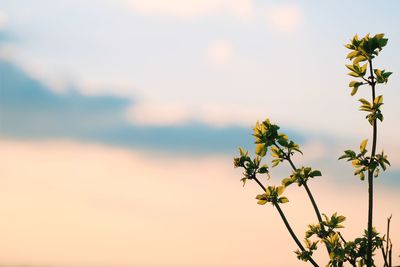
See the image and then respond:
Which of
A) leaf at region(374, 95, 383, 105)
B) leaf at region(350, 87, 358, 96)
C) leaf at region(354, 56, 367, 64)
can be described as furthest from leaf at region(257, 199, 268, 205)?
leaf at region(354, 56, 367, 64)

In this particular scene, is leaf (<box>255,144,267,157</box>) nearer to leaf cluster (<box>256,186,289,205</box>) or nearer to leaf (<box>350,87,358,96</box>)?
leaf cluster (<box>256,186,289,205</box>)

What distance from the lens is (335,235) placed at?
660cm

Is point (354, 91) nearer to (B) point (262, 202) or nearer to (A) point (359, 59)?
(A) point (359, 59)

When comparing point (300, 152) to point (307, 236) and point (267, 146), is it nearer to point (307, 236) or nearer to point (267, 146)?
point (267, 146)

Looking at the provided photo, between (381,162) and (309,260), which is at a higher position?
(381,162)

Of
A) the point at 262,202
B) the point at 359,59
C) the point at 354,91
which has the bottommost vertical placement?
the point at 262,202

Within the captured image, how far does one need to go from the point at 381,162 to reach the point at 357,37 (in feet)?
5.32

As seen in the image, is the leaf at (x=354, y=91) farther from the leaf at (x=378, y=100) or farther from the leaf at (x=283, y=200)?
the leaf at (x=283, y=200)

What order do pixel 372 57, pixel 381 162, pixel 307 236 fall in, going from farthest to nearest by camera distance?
pixel 307 236, pixel 372 57, pixel 381 162

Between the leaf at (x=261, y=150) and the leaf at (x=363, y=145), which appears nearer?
the leaf at (x=363, y=145)

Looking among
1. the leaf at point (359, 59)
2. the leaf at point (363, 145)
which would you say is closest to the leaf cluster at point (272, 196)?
the leaf at point (363, 145)

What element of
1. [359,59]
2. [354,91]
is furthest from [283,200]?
[359,59]

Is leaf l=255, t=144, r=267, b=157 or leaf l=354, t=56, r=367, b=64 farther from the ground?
leaf l=354, t=56, r=367, b=64

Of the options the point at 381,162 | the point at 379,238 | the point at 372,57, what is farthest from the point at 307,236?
the point at 372,57
